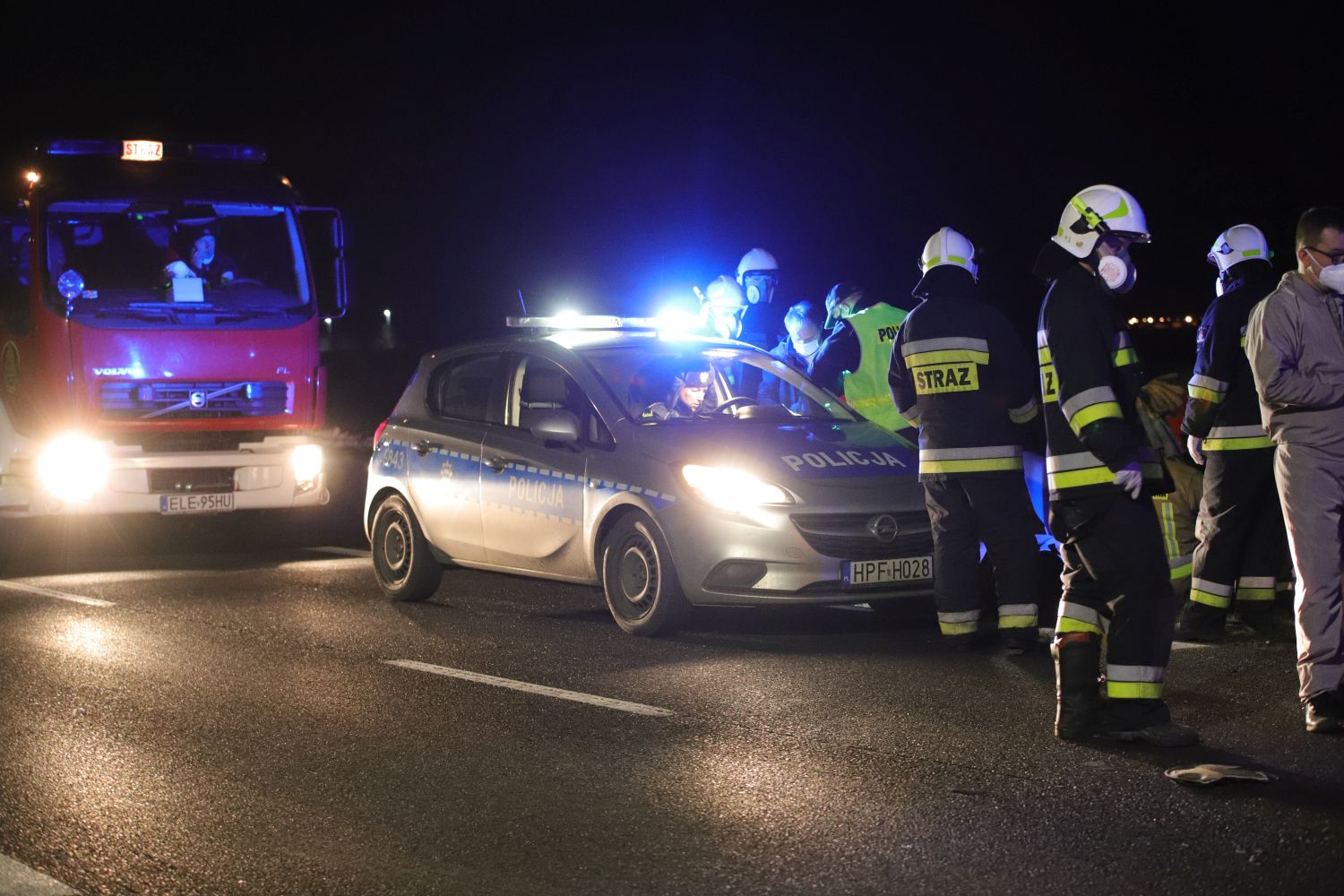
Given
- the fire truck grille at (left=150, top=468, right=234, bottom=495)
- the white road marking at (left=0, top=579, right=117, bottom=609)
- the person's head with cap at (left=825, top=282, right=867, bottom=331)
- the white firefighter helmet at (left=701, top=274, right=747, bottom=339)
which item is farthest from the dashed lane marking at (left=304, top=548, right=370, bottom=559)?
the person's head with cap at (left=825, top=282, right=867, bottom=331)

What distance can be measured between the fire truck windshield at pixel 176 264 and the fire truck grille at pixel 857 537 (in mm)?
6861

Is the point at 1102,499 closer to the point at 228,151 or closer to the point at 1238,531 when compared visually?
the point at 1238,531

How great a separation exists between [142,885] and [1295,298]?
14.9 ft

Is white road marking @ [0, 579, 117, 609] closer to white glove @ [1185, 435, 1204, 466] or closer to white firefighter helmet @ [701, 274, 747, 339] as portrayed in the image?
white firefighter helmet @ [701, 274, 747, 339]

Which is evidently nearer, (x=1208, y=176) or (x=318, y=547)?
(x=318, y=547)

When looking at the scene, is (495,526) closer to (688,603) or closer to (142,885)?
(688,603)

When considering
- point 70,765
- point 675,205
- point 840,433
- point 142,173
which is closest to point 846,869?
point 70,765

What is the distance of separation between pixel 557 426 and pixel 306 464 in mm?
5553

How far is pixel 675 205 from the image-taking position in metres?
44.4

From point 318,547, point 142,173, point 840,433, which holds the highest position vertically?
point 142,173

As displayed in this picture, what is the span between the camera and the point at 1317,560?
6152 mm

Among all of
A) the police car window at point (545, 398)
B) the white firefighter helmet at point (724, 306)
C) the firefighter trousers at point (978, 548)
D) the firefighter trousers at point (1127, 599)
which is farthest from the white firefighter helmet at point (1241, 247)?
the white firefighter helmet at point (724, 306)

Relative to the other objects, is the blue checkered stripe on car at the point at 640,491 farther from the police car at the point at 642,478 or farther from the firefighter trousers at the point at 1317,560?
the firefighter trousers at the point at 1317,560

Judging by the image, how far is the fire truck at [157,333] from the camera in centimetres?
1305
